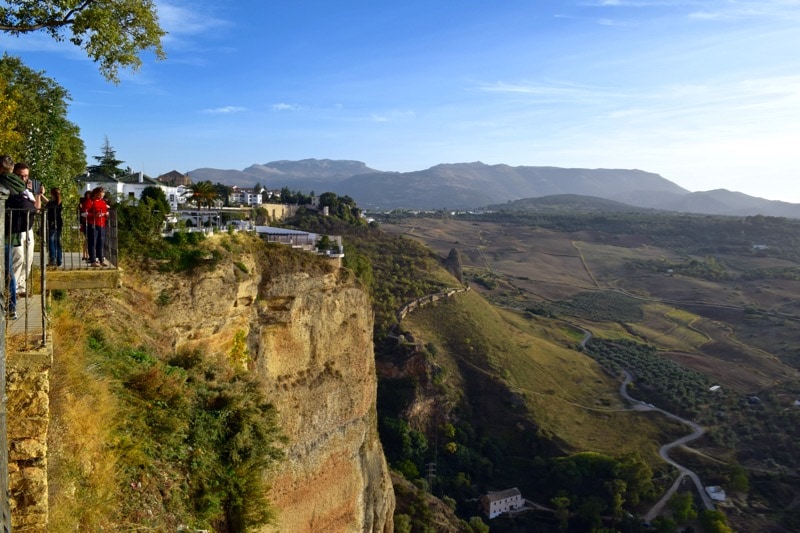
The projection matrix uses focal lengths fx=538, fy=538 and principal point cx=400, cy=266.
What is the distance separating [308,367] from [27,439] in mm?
13866

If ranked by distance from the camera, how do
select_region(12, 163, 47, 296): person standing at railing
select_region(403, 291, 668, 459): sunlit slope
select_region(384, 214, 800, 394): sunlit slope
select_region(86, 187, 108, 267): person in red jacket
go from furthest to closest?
select_region(384, 214, 800, 394): sunlit slope, select_region(403, 291, 668, 459): sunlit slope, select_region(86, 187, 108, 267): person in red jacket, select_region(12, 163, 47, 296): person standing at railing

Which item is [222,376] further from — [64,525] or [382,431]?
[382,431]

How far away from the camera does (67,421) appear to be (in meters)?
5.88

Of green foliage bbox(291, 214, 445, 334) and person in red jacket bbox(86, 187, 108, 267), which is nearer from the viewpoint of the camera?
person in red jacket bbox(86, 187, 108, 267)

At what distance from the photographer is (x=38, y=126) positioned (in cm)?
1277

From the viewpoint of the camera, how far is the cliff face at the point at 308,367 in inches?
589

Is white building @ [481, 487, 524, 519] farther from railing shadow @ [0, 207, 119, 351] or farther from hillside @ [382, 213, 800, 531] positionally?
railing shadow @ [0, 207, 119, 351]

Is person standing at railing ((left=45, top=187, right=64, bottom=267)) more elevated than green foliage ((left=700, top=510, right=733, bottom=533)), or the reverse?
person standing at railing ((left=45, top=187, right=64, bottom=267))

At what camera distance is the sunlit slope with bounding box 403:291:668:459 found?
42.0 m

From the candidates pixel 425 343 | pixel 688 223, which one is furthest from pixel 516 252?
pixel 425 343

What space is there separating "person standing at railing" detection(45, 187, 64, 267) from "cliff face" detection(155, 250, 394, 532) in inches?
242

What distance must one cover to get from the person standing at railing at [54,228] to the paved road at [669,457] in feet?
126

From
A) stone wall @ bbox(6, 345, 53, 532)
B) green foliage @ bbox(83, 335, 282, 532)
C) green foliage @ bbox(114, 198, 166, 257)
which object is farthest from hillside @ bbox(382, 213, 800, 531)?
stone wall @ bbox(6, 345, 53, 532)

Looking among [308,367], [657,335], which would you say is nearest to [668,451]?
[657,335]
